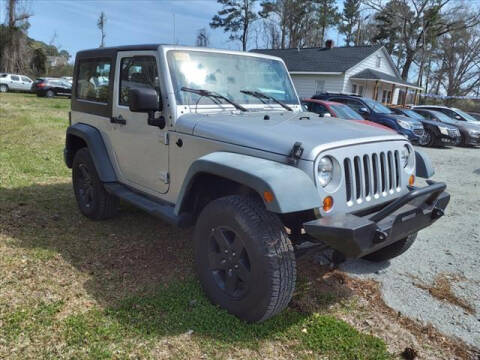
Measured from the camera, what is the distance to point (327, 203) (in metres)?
2.75

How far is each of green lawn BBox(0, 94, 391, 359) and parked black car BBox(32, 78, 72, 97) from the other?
27008mm

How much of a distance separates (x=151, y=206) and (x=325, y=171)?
69.1 inches

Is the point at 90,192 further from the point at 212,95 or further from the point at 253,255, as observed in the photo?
the point at 253,255

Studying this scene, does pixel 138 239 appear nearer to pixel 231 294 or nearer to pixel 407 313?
pixel 231 294

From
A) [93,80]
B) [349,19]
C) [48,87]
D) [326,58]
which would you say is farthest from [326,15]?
[93,80]

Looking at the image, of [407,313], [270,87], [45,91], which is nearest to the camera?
Result: [407,313]

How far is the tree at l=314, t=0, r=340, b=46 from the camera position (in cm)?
4284

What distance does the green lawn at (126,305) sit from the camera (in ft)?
9.05

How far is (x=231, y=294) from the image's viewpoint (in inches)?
120

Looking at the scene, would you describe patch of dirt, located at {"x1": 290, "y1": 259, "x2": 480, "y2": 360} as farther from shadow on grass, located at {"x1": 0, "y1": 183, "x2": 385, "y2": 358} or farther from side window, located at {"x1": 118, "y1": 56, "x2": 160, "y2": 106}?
side window, located at {"x1": 118, "y1": 56, "x2": 160, "y2": 106}

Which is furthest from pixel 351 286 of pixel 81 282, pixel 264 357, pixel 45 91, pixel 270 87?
pixel 45 91

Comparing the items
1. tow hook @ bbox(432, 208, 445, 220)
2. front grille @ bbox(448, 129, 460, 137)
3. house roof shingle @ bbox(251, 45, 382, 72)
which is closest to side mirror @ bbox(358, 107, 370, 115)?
front grille @ bbox(448, 129, 460, 137)

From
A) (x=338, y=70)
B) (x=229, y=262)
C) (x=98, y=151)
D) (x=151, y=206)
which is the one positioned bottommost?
(x=229, y=262)

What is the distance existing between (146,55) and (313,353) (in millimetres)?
2894
